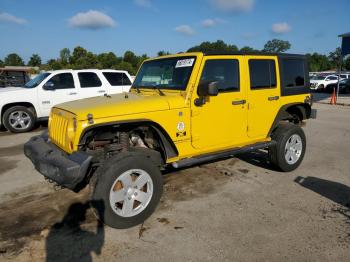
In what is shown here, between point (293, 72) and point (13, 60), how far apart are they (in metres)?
102

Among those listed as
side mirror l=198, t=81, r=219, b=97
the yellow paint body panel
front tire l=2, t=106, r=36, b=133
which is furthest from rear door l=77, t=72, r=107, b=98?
side mirror l=198, t=81, r=219, b=97

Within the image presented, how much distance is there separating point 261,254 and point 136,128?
2043 mm

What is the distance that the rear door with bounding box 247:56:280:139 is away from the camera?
4948 mm

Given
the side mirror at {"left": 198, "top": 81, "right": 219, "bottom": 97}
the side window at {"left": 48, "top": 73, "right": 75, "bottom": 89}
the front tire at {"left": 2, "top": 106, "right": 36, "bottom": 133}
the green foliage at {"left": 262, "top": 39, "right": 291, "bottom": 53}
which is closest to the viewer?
the side mirror at {"left": 198, "top": 81, "right": 219, "bottom": 97}

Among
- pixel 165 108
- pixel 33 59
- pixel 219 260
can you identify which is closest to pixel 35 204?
pixel 165 108

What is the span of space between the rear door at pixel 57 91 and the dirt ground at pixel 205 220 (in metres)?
4.18

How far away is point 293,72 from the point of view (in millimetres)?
5602

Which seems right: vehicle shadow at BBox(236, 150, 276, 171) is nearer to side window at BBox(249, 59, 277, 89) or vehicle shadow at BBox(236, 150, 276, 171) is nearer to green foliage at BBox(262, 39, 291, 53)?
side window at BBox(249, 59, 277, 89)

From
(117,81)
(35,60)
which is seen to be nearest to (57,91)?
(117,81)

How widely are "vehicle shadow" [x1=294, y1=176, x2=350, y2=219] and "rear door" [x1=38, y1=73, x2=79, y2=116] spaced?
24.1 feet

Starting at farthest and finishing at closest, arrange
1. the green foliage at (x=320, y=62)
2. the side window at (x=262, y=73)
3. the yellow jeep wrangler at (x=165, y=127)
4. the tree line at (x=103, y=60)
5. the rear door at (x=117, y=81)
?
the green foliage at (x=320, y=62)
the tree line at (x=103, y=60)
the rear door at (x=117, y=81)
the side window at (x=262, y=73)
the yellow jeep wrangler at (x=165, y=127)

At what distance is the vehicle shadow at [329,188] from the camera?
14.6ft

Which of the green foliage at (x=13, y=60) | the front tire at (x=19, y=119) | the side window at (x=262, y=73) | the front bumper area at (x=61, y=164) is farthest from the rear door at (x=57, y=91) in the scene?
the green foliage at (x=13, y=60)

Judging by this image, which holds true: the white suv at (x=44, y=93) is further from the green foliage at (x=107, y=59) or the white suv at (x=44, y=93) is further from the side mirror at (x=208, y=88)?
the green foliage at (x=107, y=59)
